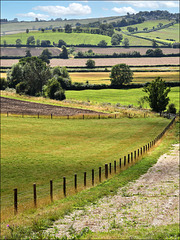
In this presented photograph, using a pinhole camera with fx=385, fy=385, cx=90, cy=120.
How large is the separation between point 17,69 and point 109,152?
96.4 metres

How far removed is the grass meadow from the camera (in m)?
28.9

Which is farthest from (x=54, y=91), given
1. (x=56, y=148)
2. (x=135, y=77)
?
(x=56, y=148)

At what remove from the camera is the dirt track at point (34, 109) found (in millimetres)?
79688

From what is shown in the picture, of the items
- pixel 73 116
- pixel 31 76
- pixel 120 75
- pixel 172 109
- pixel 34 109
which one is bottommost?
pixel 73 116

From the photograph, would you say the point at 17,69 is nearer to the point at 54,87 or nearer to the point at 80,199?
the point at 54,87

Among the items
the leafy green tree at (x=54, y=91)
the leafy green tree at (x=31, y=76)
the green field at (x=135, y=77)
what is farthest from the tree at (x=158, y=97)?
the green field at (x=135, y=77)

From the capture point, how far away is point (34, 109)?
84688 mm

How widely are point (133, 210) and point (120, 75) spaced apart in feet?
460

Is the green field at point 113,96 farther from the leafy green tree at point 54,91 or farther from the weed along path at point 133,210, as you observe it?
the weed along path at point 133,210

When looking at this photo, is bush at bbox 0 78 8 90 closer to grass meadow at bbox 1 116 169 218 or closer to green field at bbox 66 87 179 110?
green field at bbox 66 87 179 110

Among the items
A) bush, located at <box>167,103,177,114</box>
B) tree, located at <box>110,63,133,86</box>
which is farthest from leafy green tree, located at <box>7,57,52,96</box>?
bush, located at <box>167,103,177,114</box>

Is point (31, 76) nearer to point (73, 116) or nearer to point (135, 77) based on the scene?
point (73, 116)

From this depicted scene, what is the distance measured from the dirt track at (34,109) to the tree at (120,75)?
2572 inches

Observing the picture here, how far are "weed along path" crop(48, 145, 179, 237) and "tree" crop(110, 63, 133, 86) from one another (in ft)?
420
